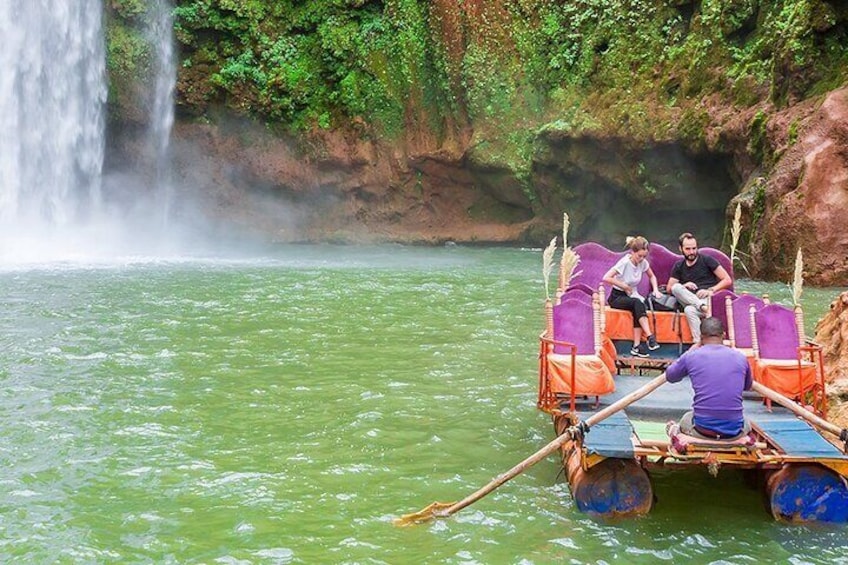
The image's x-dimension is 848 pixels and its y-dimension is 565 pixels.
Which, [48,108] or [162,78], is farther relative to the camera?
[162,78]

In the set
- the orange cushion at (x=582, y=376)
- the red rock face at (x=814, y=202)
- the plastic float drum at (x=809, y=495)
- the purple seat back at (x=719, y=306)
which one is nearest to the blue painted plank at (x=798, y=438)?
the plastic float drum at (x=809, y=495)

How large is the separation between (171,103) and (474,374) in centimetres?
2271

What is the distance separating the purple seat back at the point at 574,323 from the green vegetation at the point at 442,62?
1636 centimetres

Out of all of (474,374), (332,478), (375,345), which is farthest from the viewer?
(375,345)

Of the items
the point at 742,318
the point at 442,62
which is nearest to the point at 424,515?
the point at 742,318

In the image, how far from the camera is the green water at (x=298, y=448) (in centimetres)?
554

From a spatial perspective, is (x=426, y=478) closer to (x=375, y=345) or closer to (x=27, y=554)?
(x=27, y=554)

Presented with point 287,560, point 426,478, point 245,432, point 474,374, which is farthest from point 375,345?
point 287,560

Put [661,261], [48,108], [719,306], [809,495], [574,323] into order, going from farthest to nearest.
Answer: [48,108], [661,261], [719,306], [574,323], [809,495]

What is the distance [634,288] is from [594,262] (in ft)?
2.70

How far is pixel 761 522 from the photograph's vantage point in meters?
5.89

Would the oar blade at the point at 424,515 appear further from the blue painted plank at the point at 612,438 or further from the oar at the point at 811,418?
the oar at the point at 811,418

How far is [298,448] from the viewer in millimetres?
7398

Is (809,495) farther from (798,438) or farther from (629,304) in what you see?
(629,304)
